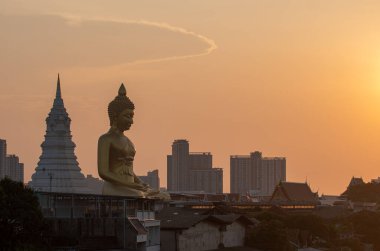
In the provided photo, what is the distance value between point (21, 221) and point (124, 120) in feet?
47.9

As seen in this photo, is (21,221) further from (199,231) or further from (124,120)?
(199,231)

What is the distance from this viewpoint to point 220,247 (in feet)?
250

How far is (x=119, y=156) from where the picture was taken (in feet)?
206

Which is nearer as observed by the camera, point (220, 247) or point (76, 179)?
point (220, 247)

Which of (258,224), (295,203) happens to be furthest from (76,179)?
(258,224)

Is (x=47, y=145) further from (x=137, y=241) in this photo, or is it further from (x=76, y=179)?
(x=137, y=241)

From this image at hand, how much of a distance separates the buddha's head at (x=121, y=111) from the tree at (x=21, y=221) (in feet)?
43.4

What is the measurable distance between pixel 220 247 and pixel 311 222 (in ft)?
67.3

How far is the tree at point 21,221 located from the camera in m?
49.6

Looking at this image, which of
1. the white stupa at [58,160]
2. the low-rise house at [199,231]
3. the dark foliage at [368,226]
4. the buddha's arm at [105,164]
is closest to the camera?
the buddha's arm at [105,164]

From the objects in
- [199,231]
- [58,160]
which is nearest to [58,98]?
[58,160]

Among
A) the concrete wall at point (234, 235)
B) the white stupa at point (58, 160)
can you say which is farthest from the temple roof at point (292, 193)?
the concrete wall at point (234, 235)

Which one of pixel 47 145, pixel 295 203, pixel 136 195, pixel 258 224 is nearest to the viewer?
pixel 136 195

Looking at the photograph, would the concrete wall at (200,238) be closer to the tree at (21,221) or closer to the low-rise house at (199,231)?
the low-rise house at (199,231)
